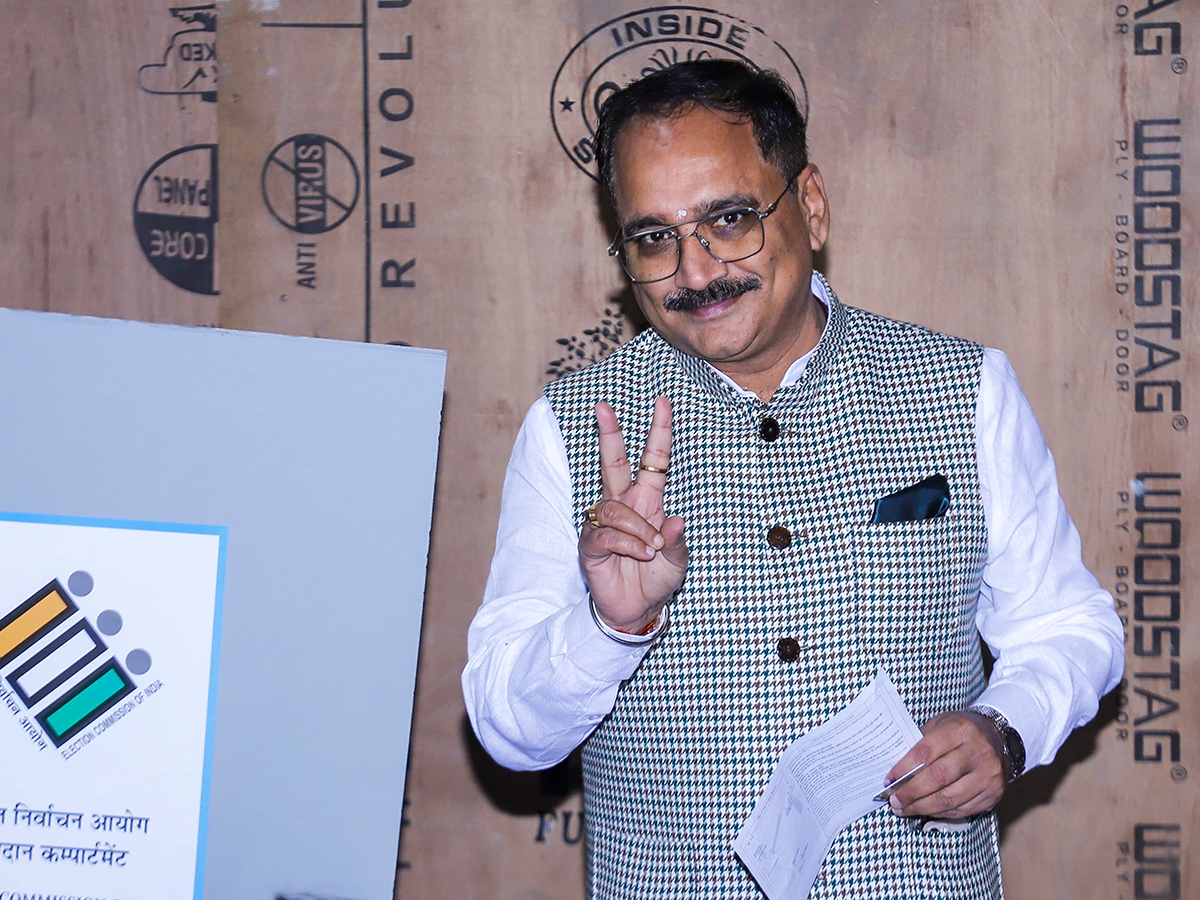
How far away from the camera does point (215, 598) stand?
4.06ft

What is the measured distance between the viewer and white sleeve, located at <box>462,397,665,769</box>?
4.02 feet

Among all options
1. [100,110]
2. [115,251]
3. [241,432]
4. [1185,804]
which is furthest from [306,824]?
[1185,804]

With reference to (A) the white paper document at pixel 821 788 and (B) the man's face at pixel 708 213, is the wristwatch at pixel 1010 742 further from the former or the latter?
(B) the man's face at pixel 708 213

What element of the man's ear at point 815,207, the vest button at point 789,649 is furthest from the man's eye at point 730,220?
the vest button at point 789,649

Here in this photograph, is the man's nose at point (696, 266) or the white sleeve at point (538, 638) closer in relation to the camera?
the white sleeve at point (538, 638)

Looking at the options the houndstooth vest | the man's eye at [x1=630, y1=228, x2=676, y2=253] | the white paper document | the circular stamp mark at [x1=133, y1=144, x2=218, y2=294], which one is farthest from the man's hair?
the circular stamp mark at [x1=133, y1=144, x2=218, y2=294]

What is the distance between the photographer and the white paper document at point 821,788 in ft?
4.08

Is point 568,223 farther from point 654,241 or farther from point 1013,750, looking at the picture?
point 1013,750

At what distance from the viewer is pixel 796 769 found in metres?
1.28

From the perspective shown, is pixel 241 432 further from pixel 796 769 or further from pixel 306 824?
pixel 796 769

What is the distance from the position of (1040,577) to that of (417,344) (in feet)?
3.43

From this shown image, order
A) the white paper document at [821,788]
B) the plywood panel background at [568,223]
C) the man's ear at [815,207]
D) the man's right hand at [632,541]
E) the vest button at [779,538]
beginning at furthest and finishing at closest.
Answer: the plywood panel background at [568,223] < the man's ear at [815,207] < the vest button at [779,538] < the white paper document at [821,788] < the man's right hand at [632,541]

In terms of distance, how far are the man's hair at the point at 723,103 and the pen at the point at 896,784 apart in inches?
27.4

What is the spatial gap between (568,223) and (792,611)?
2.89 feet
